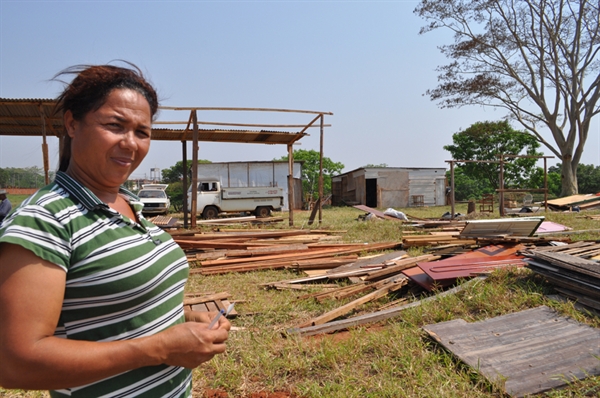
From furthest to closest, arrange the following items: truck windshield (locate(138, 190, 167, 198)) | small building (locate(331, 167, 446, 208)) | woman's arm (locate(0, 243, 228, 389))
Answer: small building (locate(331, 167, 446, 208)), truck windshield (locate(138, 190, 167, 198)), woman's arm (locate(0, 243, 228, 389))

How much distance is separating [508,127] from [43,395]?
33229 mm

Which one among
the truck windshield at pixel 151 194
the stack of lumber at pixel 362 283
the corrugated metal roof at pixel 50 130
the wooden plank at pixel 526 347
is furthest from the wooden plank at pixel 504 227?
the truck windshield at pixel 151 194

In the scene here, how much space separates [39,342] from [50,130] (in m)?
12.3

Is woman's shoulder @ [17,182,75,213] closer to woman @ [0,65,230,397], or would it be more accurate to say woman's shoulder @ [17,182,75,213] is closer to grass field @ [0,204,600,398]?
woman @ [0,65,230,397]

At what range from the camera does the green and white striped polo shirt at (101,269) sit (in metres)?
0.94

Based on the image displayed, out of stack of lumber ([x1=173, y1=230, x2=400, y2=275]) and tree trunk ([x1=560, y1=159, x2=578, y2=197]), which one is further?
tree trunk ([x1=560, y1=159, x2=578, y2=197])

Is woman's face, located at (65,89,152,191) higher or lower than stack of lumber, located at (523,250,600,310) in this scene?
higher

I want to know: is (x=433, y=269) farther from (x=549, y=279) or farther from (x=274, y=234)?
(x=274, y=234)

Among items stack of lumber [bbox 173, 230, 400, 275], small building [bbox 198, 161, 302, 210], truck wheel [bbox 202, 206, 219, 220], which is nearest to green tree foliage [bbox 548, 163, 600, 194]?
small building [bbox 198, 161, 302, 210]

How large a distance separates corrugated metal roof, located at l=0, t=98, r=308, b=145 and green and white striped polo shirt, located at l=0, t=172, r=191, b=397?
7.64 meters

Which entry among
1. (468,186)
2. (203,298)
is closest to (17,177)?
(468,186)

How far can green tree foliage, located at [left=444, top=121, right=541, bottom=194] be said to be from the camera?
1208 inches

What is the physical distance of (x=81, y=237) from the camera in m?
1.00

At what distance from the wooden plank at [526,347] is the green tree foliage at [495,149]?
29.9 meters
